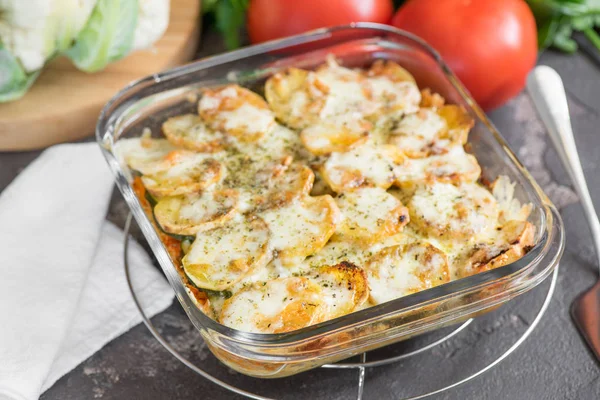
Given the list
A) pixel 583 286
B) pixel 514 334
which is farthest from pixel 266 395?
pixel 583 286

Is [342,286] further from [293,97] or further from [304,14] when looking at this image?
[304,14]

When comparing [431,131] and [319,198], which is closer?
[319,198]

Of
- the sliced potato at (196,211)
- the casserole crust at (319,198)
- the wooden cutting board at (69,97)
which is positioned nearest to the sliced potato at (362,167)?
the casserole crust at (319,198)

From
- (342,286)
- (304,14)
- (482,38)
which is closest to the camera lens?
(342,286)

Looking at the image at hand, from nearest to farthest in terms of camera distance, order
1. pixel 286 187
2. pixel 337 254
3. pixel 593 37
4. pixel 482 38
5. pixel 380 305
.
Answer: pixel 380 305 < pixel 337 254 < pixel 286 187 < pixel 482 38 < pixel 593 37

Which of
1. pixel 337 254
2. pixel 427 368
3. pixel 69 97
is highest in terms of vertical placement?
pixel 337 254

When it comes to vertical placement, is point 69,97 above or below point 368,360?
above

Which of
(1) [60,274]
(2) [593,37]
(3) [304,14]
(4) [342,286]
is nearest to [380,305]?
(4) [342,286]
